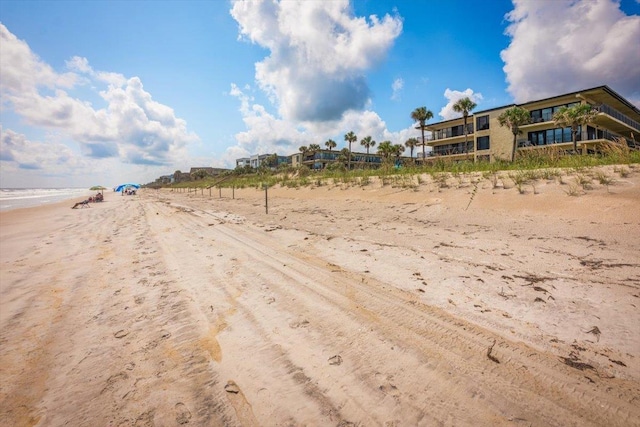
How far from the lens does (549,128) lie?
1303 inches

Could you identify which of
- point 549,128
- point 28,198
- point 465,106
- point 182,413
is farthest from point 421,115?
point 28,198

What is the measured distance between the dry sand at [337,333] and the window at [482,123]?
4093 centimetres

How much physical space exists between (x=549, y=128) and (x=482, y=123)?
8640 mm

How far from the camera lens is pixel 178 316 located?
292 cm

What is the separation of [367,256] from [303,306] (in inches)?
80.5

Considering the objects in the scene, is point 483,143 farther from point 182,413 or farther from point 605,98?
point 182,413

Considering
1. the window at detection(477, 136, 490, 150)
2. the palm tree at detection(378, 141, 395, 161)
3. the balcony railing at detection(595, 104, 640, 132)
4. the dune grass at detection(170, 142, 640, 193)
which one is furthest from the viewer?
the palm tree at detection(378, 141, 395, 161)

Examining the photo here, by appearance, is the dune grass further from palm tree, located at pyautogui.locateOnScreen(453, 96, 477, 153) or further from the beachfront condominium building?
palm tree, located at pyautogui.locateOnScreen(453, 96, 477, 153)

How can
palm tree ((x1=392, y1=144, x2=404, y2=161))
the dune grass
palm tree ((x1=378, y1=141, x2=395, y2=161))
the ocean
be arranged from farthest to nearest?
palm tree ((x1=392, y1=144, x2=404, y2=161))
palm tree ((x1=378, y1=141, x2=395, y2=161))
the ocean
the dune grass

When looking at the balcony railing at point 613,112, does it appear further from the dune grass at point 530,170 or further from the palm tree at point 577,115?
the dune grass at point 530,170

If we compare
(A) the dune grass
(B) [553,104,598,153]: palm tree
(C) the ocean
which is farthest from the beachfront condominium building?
(C) the ocean

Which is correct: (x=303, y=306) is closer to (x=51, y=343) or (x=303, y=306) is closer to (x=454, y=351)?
(x=454, y=351)

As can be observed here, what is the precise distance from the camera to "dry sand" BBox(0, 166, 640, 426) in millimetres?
1680

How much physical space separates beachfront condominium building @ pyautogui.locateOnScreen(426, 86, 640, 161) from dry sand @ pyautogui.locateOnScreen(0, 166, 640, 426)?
25.5m
